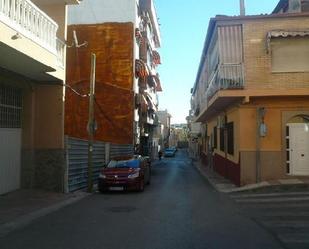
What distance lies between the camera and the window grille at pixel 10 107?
19.0m

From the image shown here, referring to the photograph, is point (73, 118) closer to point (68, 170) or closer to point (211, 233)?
point (68, 170)

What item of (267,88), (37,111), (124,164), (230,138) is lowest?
(124,164)

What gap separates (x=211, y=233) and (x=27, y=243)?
3763 millimetres

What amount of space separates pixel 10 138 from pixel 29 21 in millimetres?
5151

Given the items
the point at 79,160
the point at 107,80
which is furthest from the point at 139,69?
the point at 79,160

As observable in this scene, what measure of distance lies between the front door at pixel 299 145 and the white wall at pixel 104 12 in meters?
21.6

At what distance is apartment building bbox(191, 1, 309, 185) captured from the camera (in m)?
21.9

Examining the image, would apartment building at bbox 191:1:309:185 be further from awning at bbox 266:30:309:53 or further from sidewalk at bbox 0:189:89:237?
sidewalk at bbox 0:189:89:237

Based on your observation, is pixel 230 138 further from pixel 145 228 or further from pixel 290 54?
pixel 145 228

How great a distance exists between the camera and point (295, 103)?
22.5 m

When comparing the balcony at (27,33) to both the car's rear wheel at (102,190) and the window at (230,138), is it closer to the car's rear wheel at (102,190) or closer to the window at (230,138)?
the car's rear wheel at (102,190)

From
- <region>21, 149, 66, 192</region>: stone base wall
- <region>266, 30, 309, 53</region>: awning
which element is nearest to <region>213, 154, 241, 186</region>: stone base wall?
<region>266, 30, 309, 53</region>: awning

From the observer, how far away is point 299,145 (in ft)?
74.4

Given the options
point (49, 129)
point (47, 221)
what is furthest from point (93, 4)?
point (47, 221)
